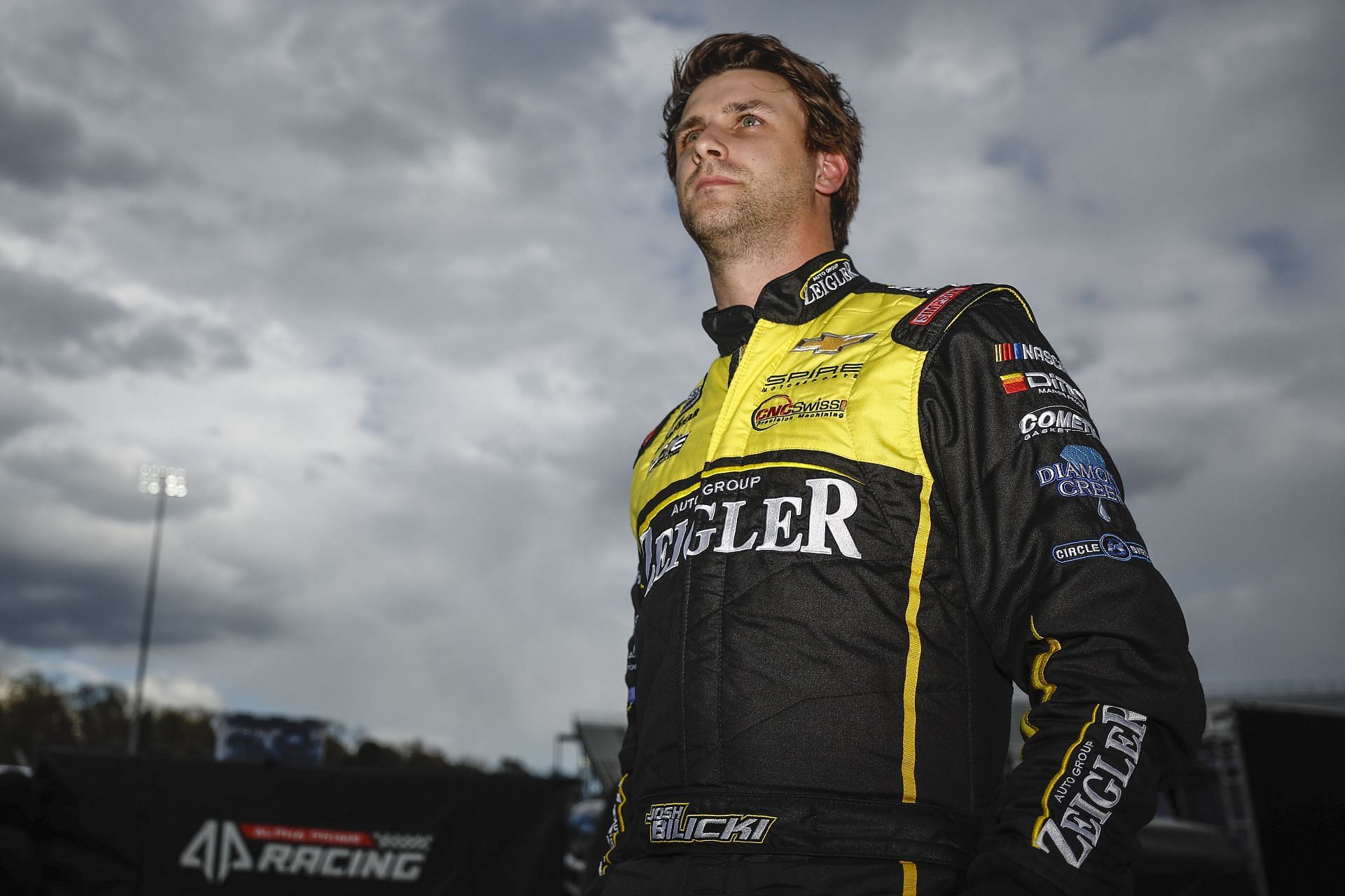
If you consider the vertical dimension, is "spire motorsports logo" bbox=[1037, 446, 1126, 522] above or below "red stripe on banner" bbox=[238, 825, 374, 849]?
above

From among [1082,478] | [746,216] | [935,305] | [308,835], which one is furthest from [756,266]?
[308,835]

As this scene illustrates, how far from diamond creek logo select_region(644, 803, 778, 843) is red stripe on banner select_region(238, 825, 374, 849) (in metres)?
4.73

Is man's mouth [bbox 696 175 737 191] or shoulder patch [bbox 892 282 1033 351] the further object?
man's mouth [bbox 696 175 737 191]

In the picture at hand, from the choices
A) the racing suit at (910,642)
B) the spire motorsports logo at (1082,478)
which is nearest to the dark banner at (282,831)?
the racing suit at (910,642)

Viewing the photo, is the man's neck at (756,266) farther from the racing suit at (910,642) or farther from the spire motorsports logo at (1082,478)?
the spire motorsports logo at (1082,478)

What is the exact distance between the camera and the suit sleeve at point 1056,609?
1303 mm

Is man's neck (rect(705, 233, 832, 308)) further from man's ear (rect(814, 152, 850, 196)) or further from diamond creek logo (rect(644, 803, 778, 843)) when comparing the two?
diamond creek logo (rect(644, 803, 778, 843))

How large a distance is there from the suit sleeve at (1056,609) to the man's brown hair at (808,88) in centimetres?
101

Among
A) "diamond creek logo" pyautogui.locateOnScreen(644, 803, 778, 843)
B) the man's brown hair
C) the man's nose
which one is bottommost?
"diamond creek logo" pyautogui.locateOnScreen(644, 803, 778, 843)

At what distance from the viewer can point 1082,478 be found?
154 cm

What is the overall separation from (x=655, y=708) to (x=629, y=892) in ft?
0.98

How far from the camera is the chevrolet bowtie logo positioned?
1.92 meters

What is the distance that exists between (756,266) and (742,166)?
231 millimetres

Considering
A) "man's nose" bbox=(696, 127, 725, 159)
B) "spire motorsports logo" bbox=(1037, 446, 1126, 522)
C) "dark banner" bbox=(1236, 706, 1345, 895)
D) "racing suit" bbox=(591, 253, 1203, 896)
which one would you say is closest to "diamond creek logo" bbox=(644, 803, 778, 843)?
"racing suit" bbox=(591, 253, 1203, 896)
